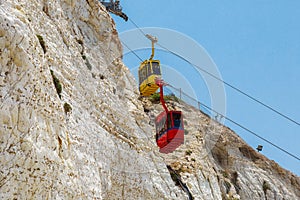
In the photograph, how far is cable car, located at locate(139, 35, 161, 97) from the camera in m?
33.3

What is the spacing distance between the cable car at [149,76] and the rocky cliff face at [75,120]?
110cm

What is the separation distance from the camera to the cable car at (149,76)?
33312 mm

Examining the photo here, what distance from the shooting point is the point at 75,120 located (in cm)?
1822

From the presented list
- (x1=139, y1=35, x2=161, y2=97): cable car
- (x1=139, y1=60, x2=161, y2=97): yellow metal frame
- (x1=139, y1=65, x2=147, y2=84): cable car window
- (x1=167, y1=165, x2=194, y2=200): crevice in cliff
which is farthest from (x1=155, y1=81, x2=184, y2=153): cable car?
(x1=167, y1=165, x2=194, y2=200): crevice in cliff

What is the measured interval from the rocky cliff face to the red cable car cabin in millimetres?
1467

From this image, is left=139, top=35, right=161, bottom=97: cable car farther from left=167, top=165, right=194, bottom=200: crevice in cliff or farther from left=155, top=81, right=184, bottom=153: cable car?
left=167, top=165, right=194, bottom=200: crevice in cliff

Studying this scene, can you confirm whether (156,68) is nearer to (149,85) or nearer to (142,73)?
(142,73)

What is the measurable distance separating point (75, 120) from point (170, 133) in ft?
46.8

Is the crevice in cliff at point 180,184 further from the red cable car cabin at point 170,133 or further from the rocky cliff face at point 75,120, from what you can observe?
the red cable car cabin at point 170,133

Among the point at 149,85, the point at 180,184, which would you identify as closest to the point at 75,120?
the point at 180,184

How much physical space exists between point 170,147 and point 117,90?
6.40m

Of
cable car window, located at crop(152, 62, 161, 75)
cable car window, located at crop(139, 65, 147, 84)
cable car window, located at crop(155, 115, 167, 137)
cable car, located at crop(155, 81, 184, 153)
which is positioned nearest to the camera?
cable car, located at crop(155, 81, 184, 153)

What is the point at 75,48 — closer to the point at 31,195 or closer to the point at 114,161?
the point at 114,161

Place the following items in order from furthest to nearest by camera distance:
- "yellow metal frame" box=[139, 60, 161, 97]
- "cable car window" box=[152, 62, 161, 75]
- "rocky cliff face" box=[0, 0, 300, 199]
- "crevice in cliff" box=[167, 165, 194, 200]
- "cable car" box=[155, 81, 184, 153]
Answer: "cable car window" box=[152, 62, 161, 75] → "yellow metal frame" box=[139, 60, 161, 97] → "cable car" box=[155, 81, 184, 153] → "crevice in cliff" box=[167, 165, 194, 200] → "rocky cliff face" box=[0, 0, 300, 199]
